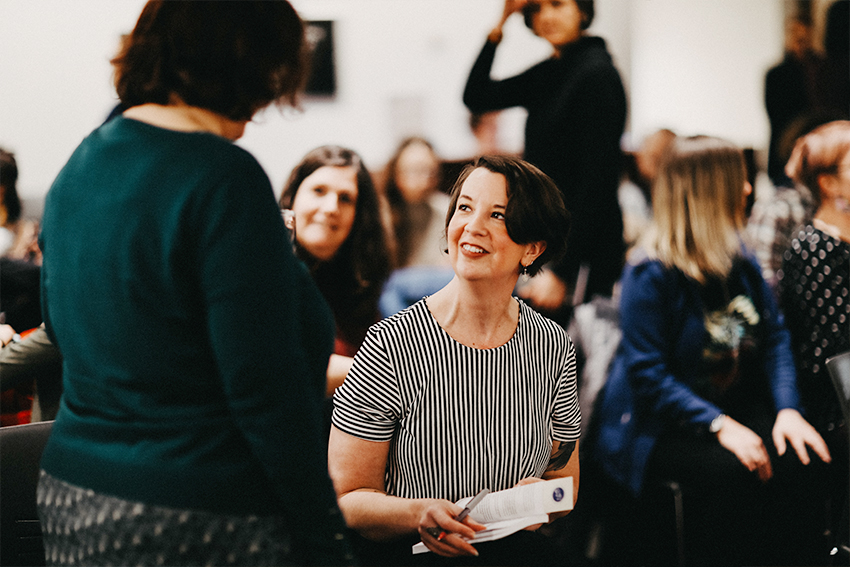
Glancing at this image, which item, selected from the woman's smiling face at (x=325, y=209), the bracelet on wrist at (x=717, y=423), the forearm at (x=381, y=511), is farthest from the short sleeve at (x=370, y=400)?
the bracelet on wrist at (x=717, y=423)

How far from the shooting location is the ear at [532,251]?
141 cm

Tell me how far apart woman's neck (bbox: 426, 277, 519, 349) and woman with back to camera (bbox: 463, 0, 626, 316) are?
418mm

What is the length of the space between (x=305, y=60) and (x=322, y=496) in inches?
23.1

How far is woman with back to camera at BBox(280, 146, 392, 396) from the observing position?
1.92 metres

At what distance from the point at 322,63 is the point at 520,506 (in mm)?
2544

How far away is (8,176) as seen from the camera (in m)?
2.02

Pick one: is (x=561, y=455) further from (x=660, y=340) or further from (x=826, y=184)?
(x=826, y=184)

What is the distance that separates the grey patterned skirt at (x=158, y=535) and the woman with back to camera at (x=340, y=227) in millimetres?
1013

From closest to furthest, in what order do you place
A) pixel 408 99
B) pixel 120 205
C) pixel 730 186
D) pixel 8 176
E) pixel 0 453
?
pixel 120 205 → pixel 0 453 → pixel 8 176 → pixel 730 186 → pixel 408 99

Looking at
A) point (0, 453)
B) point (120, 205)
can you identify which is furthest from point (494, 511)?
point (0, 453)

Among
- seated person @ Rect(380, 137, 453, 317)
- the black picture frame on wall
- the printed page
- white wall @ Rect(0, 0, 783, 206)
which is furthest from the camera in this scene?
the black picture frame on wall

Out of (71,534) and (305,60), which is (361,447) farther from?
(305,60)

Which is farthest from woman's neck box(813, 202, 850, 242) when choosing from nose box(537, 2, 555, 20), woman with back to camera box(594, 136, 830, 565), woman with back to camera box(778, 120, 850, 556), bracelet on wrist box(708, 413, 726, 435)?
nose box(537, 2, 555, 20)

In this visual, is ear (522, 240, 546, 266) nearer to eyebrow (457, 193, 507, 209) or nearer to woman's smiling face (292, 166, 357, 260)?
eyebrow (457, 193, 507, 209)
